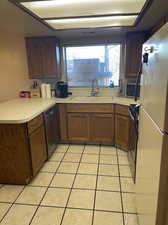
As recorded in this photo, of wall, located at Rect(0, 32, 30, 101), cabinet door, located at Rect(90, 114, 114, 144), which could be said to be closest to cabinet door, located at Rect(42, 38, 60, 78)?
wall, located at Rect(0, 32, 30, 101)

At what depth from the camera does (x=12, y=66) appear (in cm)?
356

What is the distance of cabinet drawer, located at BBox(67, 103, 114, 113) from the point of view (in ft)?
10.3

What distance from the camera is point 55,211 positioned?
1.86m

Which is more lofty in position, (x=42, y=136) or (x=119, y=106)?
(x=119, y=106)

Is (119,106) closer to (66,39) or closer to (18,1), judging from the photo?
(66,39)

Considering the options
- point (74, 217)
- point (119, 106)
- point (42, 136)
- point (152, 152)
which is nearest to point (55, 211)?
point (74, 217)

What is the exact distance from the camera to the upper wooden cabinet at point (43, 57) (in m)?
3.29

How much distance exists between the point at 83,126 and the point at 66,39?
71.2 inches

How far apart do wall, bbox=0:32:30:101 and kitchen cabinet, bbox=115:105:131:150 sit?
2.06m

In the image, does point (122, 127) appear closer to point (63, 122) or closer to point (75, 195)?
point (63, 122)

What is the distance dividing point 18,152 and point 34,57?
2012 millimetres

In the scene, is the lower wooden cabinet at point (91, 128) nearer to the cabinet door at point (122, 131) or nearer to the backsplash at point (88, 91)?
the cabinet door at point (122, 131)

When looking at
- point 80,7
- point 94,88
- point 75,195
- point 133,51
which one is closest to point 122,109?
point 94,88

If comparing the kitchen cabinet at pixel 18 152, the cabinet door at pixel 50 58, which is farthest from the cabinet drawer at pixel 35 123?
the cabinet door at pixel 50 58
